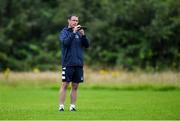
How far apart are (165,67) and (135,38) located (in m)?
3.93

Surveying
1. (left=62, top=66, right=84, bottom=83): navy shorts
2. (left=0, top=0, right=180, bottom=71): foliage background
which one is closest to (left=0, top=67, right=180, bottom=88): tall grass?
(left=0, top=0, right=180, bottom=71): foliage background

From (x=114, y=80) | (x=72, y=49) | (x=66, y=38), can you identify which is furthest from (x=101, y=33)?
(x=66, y=38)

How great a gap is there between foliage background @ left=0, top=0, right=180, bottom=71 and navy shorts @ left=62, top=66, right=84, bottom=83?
83.9ft

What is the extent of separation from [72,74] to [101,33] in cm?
3128

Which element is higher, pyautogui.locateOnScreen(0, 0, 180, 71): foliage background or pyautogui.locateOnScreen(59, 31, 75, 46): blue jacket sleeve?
pyautogui.locateOnScreen(0, 0, 180, 71): foliage background

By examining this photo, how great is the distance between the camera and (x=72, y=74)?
1638 cm

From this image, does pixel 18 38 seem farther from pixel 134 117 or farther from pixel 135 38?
pixel 134 117

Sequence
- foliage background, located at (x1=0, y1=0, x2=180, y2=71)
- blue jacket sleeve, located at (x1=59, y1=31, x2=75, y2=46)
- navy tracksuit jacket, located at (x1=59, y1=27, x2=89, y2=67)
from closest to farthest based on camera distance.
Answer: blue jacket sleeve, located at (x1=59, y1=31, x2=75, y2=46)
navy tracksuit jacket, located at (x1=59, y1=27, x2=89, y2=67)
foliage background, located at (x1=0, y1=0, x2=180, y2=71)

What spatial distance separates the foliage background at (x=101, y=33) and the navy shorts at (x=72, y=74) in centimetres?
2558

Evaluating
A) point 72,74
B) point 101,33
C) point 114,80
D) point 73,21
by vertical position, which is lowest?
point 72,74

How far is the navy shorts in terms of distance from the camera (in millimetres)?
16359

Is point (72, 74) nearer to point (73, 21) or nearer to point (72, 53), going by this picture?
point (72, 53)

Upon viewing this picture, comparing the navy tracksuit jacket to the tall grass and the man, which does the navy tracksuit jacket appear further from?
the tall grass

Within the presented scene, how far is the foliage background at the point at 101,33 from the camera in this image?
45.0 m
